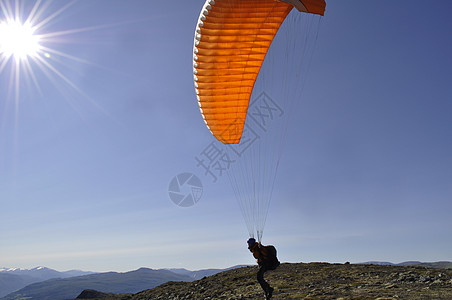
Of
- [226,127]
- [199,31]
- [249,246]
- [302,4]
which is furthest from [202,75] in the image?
[249,246]

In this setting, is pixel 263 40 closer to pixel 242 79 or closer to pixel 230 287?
pixel 242 79

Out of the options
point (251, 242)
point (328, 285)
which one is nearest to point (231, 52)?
point (251, 242)

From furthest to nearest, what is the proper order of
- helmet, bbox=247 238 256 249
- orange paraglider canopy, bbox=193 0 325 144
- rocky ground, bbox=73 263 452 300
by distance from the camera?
1. orange paraglider canopy, bbox=193 0 325 144
2. helmet, bbox=247 238 256 249
3. rocky ground, bbox=73 263 452 300

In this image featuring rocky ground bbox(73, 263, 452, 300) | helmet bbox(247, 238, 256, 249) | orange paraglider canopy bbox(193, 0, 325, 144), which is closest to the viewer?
rocky ground bbox(73, 263, 452, 300)

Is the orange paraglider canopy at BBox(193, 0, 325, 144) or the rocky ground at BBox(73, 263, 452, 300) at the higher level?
the orange paraglider canopy at BBox(193, 0, 325, 144)

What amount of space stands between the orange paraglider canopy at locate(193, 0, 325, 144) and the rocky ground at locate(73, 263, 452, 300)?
6.93 metres

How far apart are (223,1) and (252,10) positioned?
123 centimetres

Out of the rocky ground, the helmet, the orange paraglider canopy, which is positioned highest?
the orange paraglider canopy

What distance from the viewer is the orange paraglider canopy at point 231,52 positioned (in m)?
11.8

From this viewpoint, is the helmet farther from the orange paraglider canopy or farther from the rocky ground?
the orange paraglider canopy

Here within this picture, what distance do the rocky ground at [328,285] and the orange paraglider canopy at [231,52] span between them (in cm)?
693

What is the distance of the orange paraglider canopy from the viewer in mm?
11758

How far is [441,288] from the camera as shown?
9.38 m

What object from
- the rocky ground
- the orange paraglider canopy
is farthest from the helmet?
the orange paraglider canopy
